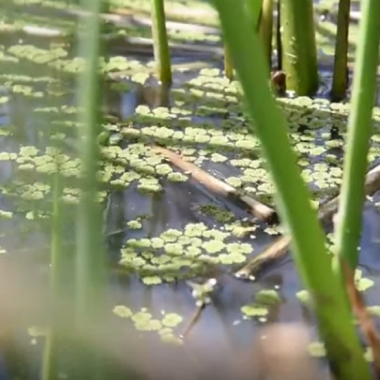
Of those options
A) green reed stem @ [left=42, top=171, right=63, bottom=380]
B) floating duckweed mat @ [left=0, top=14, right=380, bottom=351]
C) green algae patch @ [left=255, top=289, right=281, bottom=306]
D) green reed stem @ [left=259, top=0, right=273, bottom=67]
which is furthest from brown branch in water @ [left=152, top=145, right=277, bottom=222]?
green reed stem @ [left=42, top=171, right=63, bottom=380]

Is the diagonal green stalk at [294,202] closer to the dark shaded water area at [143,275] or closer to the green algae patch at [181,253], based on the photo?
the dark shaded water area at [143,275]

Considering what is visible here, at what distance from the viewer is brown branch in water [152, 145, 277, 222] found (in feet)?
3.75

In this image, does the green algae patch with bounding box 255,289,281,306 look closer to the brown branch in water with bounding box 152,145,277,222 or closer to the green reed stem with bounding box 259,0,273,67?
the brown branch in water with bounding box 152,145,277,222

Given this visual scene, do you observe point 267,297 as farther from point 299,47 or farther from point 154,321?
point 299,47

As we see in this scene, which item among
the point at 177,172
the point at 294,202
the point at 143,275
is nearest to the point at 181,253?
the point at 143,275

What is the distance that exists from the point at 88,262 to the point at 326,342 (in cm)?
22

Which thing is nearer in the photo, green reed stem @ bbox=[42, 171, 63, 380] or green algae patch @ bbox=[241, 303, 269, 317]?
green reed stem @ bbox=[42, 171, 63, 380]

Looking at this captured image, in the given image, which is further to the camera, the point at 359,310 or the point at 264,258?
the point at 264,258

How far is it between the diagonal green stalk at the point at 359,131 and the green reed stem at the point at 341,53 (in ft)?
2.13

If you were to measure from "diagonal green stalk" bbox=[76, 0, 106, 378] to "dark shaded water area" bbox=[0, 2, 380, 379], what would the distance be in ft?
0.06

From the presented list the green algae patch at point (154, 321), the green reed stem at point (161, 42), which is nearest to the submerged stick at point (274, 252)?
the green algae patch at point (154, 321)

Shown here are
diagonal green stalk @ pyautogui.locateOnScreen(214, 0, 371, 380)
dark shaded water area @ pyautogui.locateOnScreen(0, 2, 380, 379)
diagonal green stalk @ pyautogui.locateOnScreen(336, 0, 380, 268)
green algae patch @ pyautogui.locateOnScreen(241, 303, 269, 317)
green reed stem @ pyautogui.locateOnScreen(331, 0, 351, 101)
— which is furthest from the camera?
green reed stem @ pyautogui.locateOnScreen(331, 0, 351, 101)

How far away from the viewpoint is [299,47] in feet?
4.72

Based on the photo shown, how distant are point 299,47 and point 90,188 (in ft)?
2.85
